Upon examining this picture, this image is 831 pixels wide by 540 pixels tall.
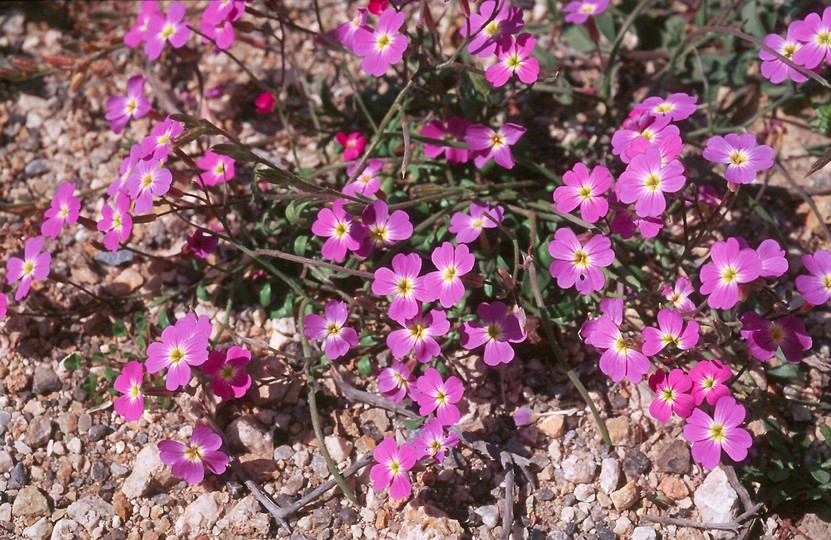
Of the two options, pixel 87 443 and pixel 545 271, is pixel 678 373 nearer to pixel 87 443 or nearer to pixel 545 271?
pixel 545 271

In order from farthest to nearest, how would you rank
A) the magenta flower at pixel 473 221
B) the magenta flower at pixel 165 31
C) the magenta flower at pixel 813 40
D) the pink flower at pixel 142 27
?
the pink flower at pixel 142 27, the magenta flower at pixel 165 31, the magenta flower at pixel 473 221, the magenta flower at pixel 813 40

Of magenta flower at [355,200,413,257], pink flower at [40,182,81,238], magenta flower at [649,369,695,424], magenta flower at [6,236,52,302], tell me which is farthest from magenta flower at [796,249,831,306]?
magenta flower at [6,236,52,302]

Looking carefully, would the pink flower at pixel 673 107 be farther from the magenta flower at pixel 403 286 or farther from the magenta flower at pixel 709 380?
the magenta flower at pixel 403 286

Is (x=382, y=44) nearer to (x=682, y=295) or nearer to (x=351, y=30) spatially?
(x=351, y=30)

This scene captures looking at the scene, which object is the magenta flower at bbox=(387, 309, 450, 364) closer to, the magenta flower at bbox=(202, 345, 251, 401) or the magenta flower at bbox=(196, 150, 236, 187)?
the magenta flower at bbox=(202, 345, 251, 401)

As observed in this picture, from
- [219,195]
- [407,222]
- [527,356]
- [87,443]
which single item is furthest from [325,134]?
[87,443]


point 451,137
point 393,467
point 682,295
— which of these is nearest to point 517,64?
point 451,137

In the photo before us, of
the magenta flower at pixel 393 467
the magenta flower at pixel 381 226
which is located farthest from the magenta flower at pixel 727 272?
the magenta flower at pixel 393 467
